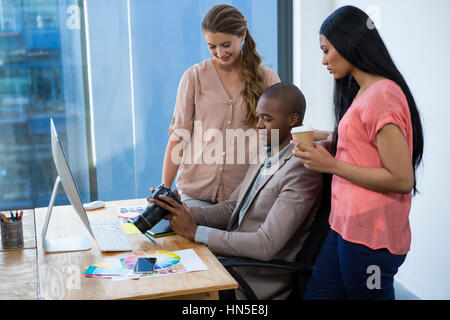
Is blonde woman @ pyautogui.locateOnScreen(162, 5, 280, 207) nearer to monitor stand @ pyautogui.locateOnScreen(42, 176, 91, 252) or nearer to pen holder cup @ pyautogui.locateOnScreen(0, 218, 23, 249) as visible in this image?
monitor stand @ pyautogui.locateOnScreen(42, 176, 91, 252)

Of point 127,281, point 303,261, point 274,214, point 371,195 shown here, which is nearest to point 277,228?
point 274,214

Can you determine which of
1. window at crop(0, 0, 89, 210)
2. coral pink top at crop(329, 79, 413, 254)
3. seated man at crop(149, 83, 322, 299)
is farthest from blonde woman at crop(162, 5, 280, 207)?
window at crop(0, 0, 89, 210)

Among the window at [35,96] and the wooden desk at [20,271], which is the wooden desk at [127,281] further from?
the window at [35,96]

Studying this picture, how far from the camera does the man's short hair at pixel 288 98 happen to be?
1757mm

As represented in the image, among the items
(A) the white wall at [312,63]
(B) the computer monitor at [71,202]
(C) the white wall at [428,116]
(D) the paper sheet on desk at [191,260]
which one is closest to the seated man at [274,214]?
(D) the paper sheet on desk at [191,260]

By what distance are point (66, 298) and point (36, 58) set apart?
2.54 m

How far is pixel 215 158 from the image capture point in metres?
2.18

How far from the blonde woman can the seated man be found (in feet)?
1.11

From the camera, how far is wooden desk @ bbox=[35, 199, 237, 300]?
129 centimetres

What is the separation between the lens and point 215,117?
2154mm

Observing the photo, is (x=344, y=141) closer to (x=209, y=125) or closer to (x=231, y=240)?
(x=231, y=240)

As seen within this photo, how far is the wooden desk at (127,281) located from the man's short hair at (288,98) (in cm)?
61

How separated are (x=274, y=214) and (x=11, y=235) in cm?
97

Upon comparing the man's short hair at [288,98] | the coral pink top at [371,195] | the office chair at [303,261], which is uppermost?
the man's short hair at [288,98]
